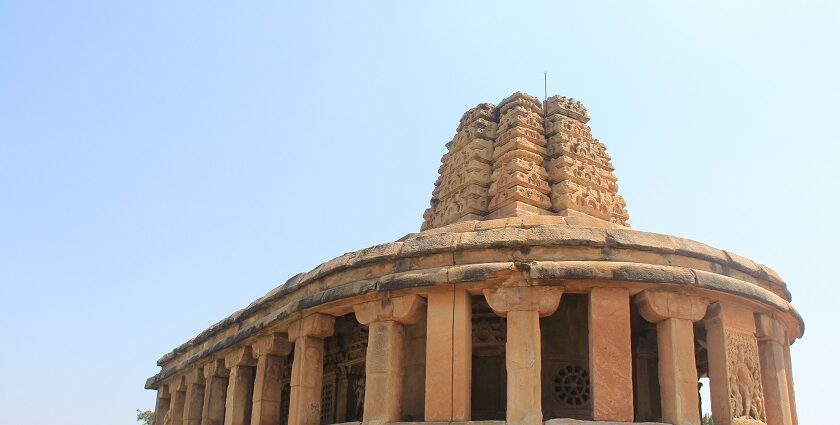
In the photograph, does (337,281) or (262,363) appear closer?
(337,281)

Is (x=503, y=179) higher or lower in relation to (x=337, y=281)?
higher

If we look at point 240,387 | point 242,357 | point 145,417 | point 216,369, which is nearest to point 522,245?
point 242,357

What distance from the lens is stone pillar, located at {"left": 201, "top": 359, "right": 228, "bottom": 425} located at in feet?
44.8

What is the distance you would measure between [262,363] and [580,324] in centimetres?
482

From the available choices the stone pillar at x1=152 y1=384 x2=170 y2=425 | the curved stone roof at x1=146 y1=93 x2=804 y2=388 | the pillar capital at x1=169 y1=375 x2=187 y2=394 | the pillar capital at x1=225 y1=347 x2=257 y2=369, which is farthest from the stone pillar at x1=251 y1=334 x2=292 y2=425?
the stone pillar at x1=152 y1=384 x2=170 y2=425

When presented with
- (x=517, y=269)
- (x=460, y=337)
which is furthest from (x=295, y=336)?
(x=517, y=269)

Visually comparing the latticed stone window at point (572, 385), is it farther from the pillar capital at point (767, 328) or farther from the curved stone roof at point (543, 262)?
the pillar capital at point (767, 328)

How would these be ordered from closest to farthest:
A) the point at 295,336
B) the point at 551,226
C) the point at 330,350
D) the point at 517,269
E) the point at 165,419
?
the point at 517,269 < the point at 551,226 < the point at 295,336 < the point at 330,350 < the point at 165,419

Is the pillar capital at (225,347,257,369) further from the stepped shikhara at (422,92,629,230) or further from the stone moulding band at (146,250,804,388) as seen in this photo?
the stepped shikhara at (422,92,629,230)

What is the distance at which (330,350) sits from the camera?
12.8m

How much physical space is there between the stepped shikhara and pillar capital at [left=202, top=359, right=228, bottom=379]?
453cm

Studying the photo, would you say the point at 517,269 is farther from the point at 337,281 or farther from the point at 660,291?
the point at 337,281

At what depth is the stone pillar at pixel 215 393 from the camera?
1366cm

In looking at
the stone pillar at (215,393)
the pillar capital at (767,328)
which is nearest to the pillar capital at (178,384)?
the stone pillar at (215,393)
